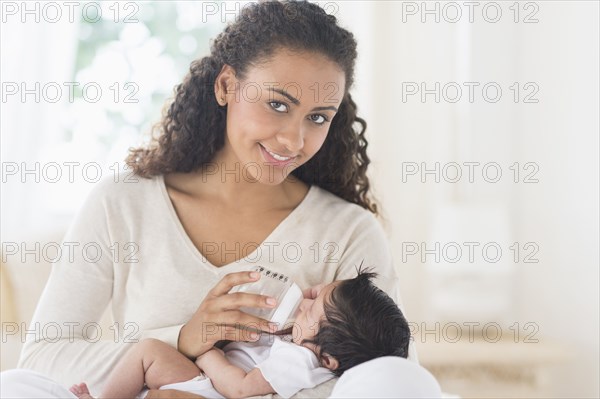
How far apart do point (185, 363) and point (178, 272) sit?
0.27m

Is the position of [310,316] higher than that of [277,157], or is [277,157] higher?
[277,157]

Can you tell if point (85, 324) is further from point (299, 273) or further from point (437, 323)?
point (437, 323)

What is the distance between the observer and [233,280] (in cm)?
162

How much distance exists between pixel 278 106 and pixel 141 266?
0.52 meters

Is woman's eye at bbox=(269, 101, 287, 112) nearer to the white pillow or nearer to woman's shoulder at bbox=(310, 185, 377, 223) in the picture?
woman's shoulder at bbox=(310, 185, 377, 223)

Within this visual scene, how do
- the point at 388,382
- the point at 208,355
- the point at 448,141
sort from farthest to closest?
the point at 448,141
the point at 208,355
the point at 388,382

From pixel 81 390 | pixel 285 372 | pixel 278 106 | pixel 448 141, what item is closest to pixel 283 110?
pixel 278 106

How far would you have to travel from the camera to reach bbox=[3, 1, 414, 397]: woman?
5.61 ft

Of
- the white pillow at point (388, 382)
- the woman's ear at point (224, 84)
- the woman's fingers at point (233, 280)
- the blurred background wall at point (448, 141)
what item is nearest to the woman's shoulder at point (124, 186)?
the woman's ear at point (224, 84)

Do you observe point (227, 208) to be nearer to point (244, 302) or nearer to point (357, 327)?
point (244, 302)

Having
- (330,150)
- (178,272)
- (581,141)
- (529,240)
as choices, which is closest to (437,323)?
(529,240)

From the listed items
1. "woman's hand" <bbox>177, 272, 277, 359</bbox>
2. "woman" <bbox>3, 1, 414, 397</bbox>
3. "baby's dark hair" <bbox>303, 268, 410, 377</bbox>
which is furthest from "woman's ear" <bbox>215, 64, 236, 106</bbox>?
"baby's dark hair" <bbox>303, 268, 410, 377</bbox>

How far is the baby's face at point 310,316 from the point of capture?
1.59 metres

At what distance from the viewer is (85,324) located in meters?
1.82
